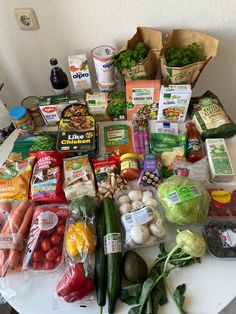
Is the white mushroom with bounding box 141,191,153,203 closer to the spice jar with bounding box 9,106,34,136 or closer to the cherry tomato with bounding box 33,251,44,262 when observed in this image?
the cherry tomato with bounding box 33,251,44,262

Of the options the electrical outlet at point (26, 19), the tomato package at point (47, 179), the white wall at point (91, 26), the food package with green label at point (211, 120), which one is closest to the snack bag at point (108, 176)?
the tomato package at point (47, 179)

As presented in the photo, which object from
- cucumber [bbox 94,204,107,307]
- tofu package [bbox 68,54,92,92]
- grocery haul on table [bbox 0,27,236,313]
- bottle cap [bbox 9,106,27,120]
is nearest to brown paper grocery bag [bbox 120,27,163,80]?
grocery haul on table [bbox 0,27,236,313]

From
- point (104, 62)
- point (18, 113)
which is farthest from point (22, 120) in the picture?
point (104, 62)

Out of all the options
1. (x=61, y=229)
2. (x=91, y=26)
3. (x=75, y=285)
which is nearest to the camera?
(x=75, y=285)

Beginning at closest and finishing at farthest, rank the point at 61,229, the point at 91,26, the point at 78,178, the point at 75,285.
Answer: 1. the point at 75,285
2. the point at 61,229
3. the point at 78,178
4. the point at 91,26

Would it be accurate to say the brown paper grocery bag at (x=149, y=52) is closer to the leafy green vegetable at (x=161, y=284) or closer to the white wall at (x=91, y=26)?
the white wall at (x=91, y=26)

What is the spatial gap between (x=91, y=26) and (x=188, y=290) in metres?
0.91

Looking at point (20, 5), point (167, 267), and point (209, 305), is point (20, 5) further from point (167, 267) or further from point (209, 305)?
point (209, 305)

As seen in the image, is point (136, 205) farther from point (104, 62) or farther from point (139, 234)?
point (104, 62)

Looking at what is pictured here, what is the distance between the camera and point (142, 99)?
3.01 feet

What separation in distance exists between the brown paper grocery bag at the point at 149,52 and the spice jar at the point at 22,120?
0.40m

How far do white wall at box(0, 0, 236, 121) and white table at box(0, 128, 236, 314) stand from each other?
0.78 m

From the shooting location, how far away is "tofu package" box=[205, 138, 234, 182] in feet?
2.57

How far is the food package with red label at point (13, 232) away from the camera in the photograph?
2.17 ft
